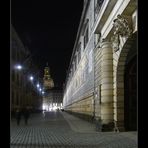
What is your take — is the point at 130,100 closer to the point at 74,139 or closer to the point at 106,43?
the point at 106,43

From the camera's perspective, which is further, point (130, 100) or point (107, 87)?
point (107, 87)

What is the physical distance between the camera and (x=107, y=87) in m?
21.6

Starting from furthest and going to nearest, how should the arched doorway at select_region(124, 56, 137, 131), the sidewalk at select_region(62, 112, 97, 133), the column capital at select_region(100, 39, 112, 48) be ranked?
the sidewalk at select_region(62, 112, 97, 133)
the column capital at select_region(100, 39, 112, 48)
the arched doorway at select_region(124, 56, 137, 131)

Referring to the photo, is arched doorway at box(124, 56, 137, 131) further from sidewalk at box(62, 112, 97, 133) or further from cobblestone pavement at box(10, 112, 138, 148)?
sidewalk at box(62, 112, 97, 133)

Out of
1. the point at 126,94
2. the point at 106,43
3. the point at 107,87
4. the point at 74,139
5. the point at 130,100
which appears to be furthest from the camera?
the point at 106,43

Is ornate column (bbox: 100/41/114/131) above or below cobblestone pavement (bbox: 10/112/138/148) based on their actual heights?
above

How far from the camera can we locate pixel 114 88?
835 inches

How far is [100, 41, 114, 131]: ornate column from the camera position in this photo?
21469 millimetres

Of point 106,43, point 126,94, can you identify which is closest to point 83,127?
point 126,94

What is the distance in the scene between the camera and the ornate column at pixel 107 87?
2147 centimetres

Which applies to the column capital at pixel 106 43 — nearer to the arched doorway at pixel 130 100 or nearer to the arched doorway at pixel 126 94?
the arched doorway at pixel 126 94

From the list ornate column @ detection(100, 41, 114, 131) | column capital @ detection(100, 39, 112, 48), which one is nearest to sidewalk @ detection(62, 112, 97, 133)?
ornate column @ detection(100, 41, 114, 131)
